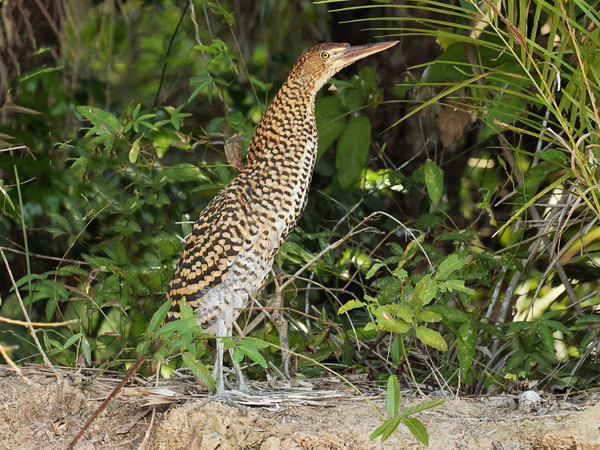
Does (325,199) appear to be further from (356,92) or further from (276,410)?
(276,410)

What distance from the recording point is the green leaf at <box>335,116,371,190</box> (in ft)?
10.3

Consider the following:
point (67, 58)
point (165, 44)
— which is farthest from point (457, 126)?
point (67, 58)

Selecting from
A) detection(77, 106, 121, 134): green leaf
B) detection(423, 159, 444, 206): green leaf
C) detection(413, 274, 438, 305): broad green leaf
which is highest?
detection(77, 106, 121, 134): green leaf

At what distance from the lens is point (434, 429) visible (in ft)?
6.70

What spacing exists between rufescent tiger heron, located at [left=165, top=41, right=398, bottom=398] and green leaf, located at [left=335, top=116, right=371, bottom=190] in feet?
2.22

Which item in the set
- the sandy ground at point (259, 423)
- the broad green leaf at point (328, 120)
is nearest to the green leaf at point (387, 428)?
the sandy ground at point (259, 423)

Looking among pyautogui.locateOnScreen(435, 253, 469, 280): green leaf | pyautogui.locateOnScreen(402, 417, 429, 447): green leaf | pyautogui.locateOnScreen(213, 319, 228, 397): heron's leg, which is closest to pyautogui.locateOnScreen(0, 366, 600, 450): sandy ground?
pyautogui.locateOnScreen(213, 319, 228, 397): heron's leg

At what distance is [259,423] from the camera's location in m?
2.10

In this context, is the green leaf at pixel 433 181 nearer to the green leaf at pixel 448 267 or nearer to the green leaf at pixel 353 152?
the green leaf at pixel 353 152

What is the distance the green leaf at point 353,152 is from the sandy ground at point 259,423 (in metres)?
1.25

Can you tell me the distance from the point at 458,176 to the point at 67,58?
2.85 metres

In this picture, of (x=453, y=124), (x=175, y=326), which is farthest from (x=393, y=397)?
(x=453, y=124)

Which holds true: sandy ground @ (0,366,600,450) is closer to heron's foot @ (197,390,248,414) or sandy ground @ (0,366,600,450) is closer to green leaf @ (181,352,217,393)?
heron's foot @ (197,390,248,414)

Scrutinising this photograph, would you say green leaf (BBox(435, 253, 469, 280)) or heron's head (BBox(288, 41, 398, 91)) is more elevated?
heron's head (BBox(288, 41, 398, 91))
